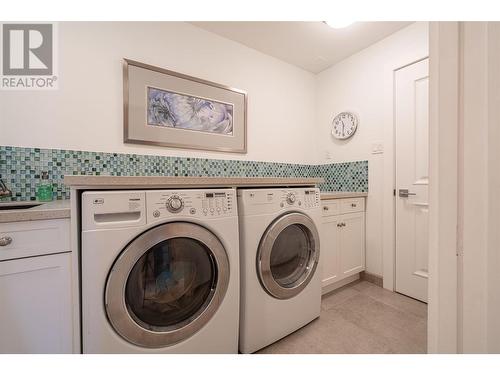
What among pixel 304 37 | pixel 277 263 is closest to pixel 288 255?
pixel 277 263

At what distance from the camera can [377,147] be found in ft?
6.64

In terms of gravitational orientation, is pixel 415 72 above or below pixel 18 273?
above

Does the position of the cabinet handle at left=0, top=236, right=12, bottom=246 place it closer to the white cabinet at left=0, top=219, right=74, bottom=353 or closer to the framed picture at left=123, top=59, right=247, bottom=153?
the white cabinet at left=0, top=219, right=74, bottom=353

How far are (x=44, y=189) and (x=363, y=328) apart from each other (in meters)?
2.21

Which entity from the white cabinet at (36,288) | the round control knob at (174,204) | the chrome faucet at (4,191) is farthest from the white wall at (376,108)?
the chrome faucet at (4,191)

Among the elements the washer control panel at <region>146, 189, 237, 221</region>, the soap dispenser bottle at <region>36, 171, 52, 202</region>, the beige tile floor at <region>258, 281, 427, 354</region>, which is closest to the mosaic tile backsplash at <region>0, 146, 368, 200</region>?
the soap dispenser bottle at <region>36, 171, 52, 202</region>

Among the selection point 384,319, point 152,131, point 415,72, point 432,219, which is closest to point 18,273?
point 152,131

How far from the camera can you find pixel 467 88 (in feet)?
1.64

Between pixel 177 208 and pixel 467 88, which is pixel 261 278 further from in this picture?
pixel 467 88

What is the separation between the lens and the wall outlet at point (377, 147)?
199 cm

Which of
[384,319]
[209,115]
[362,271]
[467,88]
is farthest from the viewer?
[362,271]

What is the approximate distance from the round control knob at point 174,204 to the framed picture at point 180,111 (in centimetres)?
96

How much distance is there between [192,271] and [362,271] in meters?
1.79

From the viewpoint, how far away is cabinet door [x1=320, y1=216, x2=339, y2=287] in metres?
1.73
